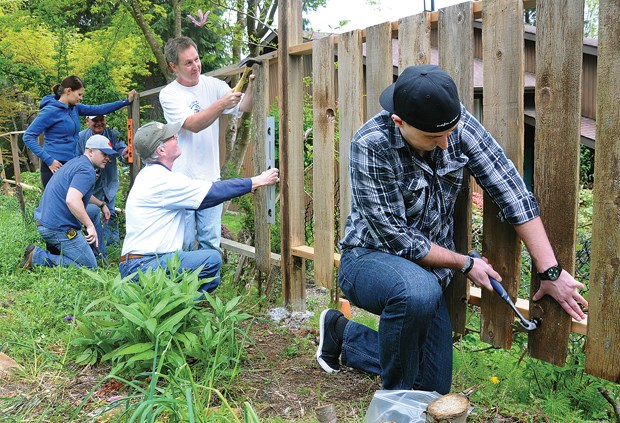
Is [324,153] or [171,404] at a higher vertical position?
[324,153]

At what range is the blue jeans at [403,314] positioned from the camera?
9.12ft

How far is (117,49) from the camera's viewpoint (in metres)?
11.1

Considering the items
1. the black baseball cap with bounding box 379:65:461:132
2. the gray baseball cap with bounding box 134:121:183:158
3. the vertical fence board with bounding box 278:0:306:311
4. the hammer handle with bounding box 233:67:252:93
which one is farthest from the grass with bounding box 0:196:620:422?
the hammer handle with bounding box 233:67:252:93

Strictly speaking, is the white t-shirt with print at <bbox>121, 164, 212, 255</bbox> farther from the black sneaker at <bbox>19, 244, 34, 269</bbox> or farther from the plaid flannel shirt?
the black sneaker at <bbox>19, 244, 34, 269</bbox>

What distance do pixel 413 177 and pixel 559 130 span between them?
0.66 m

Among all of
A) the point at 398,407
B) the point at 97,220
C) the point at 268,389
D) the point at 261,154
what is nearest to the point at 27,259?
the point at 97,220

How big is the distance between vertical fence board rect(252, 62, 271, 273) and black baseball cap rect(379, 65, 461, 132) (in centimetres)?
221

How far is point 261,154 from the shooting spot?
4848mm

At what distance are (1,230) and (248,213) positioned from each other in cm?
453

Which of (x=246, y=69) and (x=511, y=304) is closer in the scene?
(x=511, y=304)

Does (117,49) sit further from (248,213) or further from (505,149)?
(505,149)

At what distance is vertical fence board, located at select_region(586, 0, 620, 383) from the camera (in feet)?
8.02

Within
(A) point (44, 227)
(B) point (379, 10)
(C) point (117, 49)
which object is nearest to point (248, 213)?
(A) point (44, 227)

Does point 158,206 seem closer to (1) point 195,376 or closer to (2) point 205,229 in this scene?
(2) point 205,229
